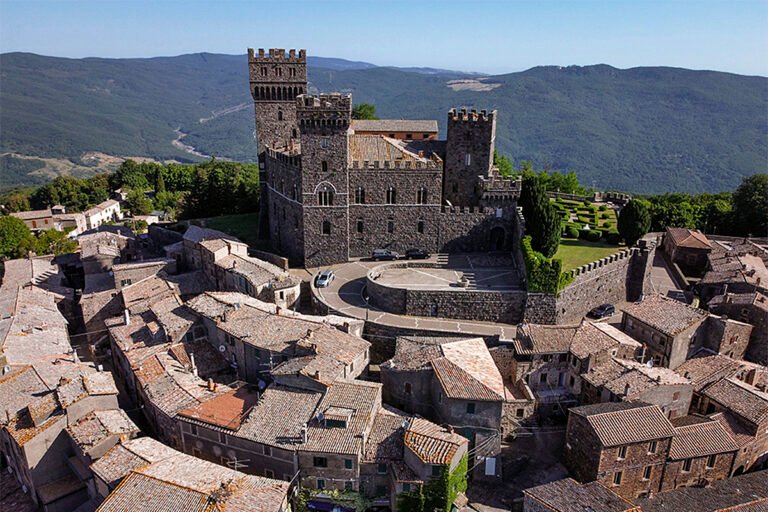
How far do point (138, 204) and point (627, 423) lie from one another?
101 metres

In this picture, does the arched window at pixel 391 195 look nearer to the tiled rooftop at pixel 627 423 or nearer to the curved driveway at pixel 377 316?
the curved driveway at pixel 377 316

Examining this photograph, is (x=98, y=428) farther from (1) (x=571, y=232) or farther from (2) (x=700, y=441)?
(1) (x=571, y=232)

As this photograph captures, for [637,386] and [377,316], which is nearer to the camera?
[637,386]

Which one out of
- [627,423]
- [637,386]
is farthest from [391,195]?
[627,423]

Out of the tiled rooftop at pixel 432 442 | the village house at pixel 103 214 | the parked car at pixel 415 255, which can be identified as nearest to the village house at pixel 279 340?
the tiled rooftop at pixel 432 442

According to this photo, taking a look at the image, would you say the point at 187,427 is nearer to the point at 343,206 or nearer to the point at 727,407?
the point at 343,206

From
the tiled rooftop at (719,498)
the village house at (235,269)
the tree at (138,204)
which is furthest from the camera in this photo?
the tree at (138,204)

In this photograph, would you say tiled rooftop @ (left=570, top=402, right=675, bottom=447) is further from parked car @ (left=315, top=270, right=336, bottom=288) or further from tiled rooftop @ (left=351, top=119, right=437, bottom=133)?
tiled rooftop @ (left=351, top=119, right=437, bottom=133)

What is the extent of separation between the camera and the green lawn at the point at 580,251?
58.8m

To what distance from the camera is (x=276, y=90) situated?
65438 mm

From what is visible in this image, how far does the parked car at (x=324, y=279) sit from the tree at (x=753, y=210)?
56.1 metres

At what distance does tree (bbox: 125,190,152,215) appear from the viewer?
4552 inches

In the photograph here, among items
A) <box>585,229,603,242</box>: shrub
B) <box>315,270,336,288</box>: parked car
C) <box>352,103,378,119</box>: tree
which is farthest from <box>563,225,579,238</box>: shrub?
<box>352,103,378,119</box>: tree

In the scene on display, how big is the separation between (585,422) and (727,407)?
11935 mm
